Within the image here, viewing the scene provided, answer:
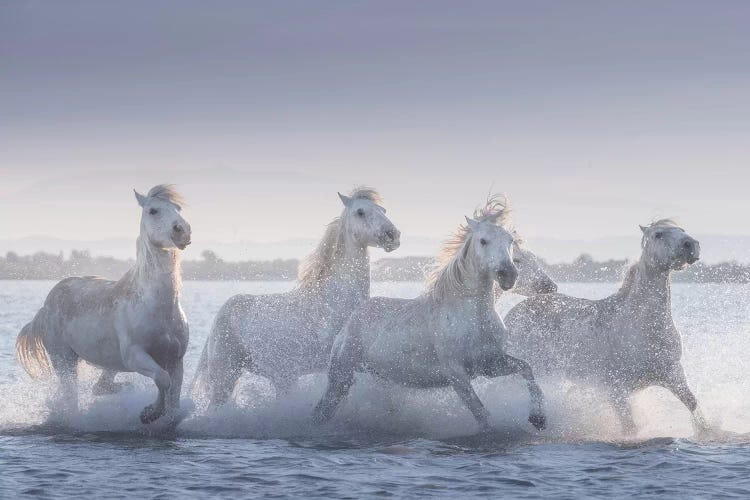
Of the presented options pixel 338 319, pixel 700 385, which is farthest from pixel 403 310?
pixel 700 385

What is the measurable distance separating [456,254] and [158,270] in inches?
140

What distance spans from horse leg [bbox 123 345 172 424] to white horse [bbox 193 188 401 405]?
1697 mm

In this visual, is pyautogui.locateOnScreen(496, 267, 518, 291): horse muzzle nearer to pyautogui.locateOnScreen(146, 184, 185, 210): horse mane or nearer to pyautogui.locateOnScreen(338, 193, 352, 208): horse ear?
pyautogui.locateOnScreen(338, 193, 352, 208): horse ear

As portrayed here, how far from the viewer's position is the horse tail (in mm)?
14230

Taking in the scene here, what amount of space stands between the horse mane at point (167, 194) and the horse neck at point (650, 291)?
571 cm

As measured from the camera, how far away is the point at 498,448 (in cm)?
1182

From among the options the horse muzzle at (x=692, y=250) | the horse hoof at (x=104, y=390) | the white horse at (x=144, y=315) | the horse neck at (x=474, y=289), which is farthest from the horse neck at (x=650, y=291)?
the horse hoof at (x=104, y=390)

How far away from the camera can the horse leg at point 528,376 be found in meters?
11.5

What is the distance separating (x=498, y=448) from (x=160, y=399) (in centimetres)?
396

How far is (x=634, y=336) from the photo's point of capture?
12828mm

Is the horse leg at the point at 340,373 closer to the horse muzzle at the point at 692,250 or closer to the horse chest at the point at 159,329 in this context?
the horse chest at the point at 159,329

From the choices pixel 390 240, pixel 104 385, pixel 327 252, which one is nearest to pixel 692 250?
pixel 390 240

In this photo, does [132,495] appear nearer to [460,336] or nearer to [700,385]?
[460,336]

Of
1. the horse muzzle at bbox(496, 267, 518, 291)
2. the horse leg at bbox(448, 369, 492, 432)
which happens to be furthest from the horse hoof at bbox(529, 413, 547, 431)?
the horse muzzle at bbox(496, 267, 518, 291)
